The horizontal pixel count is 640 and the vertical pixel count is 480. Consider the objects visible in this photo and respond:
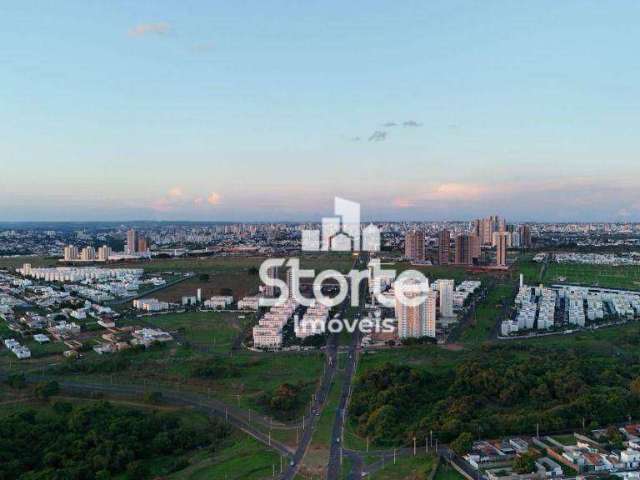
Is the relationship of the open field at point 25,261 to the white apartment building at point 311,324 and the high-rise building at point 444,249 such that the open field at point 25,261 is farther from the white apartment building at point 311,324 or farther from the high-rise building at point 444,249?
the high-rise building at point 444,249

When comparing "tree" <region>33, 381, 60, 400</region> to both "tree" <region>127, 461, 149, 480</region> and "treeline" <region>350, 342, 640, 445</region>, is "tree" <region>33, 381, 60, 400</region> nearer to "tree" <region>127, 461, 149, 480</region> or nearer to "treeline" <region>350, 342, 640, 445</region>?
"tree" <region>127, 461, 149, 480</region>

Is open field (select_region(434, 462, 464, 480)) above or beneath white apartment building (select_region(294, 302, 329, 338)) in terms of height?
beneath

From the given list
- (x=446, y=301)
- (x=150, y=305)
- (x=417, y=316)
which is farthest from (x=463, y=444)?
(x=150, y=305)

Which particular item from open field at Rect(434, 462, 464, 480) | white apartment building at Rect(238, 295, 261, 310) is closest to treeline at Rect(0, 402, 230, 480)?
open field at Rect(434, 462, 464, 480)

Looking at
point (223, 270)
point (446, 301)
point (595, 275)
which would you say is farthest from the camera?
point (223, 270)

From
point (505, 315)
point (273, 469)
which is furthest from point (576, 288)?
point (273, 469)

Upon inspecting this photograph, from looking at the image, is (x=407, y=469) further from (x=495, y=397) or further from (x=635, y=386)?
(x=635, y=386)

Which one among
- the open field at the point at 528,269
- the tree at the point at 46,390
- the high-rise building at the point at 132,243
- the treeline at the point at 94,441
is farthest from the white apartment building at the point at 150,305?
the high-rise building at the point at 132,243
